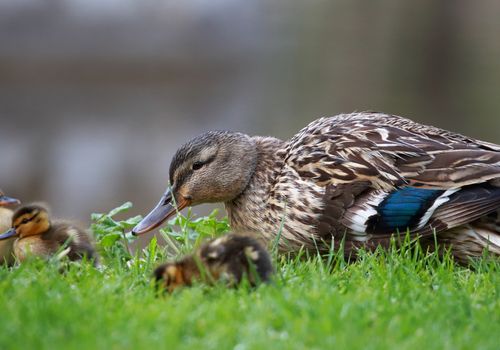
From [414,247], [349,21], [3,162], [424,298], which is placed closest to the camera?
[424,298]

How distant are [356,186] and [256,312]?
1836 mm

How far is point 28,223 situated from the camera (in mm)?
4773

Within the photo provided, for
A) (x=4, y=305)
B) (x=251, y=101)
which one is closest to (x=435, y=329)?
Answer: (x=4, y=305)

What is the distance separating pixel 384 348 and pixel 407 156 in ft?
7.14

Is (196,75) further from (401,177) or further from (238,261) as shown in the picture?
(238,261)

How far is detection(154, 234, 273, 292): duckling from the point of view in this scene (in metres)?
3.59

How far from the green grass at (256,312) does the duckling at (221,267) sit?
78 millimetres

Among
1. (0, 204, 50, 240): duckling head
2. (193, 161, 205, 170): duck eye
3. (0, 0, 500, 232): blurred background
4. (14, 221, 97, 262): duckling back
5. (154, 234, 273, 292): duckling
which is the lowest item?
(0, 0, 500, 232): blurred background

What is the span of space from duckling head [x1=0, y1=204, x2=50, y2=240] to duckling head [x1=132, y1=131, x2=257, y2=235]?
738mm

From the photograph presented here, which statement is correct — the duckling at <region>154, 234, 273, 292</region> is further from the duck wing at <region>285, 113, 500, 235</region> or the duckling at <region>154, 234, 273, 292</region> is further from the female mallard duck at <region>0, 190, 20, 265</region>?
the female mallard duck at <region>0, 190, 20, 265</region>

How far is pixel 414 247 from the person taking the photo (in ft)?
15.5

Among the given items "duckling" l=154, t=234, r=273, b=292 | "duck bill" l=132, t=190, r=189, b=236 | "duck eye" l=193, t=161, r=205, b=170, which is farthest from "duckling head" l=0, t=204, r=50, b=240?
"duckling" l=154, t=234, r=273, b=292

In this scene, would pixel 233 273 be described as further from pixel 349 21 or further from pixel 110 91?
pixel 349 21

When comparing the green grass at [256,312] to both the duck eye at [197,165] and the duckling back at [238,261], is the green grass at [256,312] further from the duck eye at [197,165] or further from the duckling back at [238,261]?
the duck eye at [197,165]
